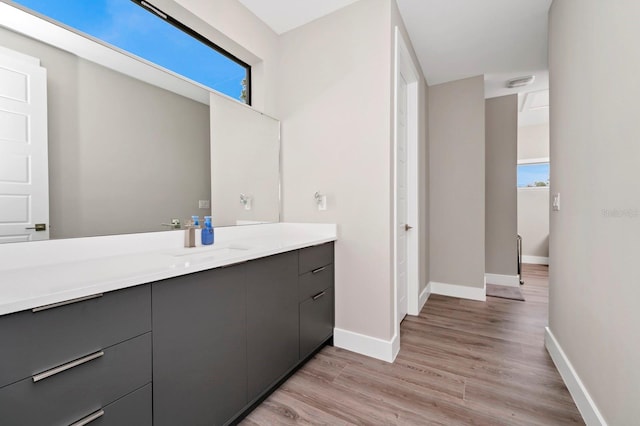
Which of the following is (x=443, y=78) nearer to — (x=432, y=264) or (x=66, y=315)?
(x=432, y=264)

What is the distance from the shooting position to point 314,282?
2006 mm

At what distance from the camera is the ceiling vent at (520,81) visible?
3.33 metres

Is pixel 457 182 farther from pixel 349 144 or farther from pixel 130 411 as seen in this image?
pixel 130 411

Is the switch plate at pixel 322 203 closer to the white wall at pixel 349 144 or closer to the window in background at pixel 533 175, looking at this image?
the white wall at pixel 349 144

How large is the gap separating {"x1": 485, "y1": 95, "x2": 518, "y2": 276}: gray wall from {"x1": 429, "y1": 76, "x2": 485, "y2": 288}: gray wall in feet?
2.51

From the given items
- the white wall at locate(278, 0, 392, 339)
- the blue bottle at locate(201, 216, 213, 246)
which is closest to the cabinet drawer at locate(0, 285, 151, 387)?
the blue bottle at locate(201, 216, 213, 246)

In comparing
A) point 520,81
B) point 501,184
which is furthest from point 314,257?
point 520,81

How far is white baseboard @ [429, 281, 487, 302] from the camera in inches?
131

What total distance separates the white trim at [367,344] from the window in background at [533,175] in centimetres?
528

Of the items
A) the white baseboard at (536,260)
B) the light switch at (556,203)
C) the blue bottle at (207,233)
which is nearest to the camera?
the blue bottle at (207,233)

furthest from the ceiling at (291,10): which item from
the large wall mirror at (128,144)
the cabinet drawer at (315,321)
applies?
the cabinet drawer at (315,321)

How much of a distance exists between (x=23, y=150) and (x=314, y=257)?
1.57 metres

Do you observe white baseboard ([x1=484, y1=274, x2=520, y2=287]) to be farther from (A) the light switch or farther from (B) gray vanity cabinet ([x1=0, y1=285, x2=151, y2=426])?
(B) gray vanity cabinet ([x1=0, y1=285, x2=151, y2=426])

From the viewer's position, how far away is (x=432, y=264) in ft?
11.8
